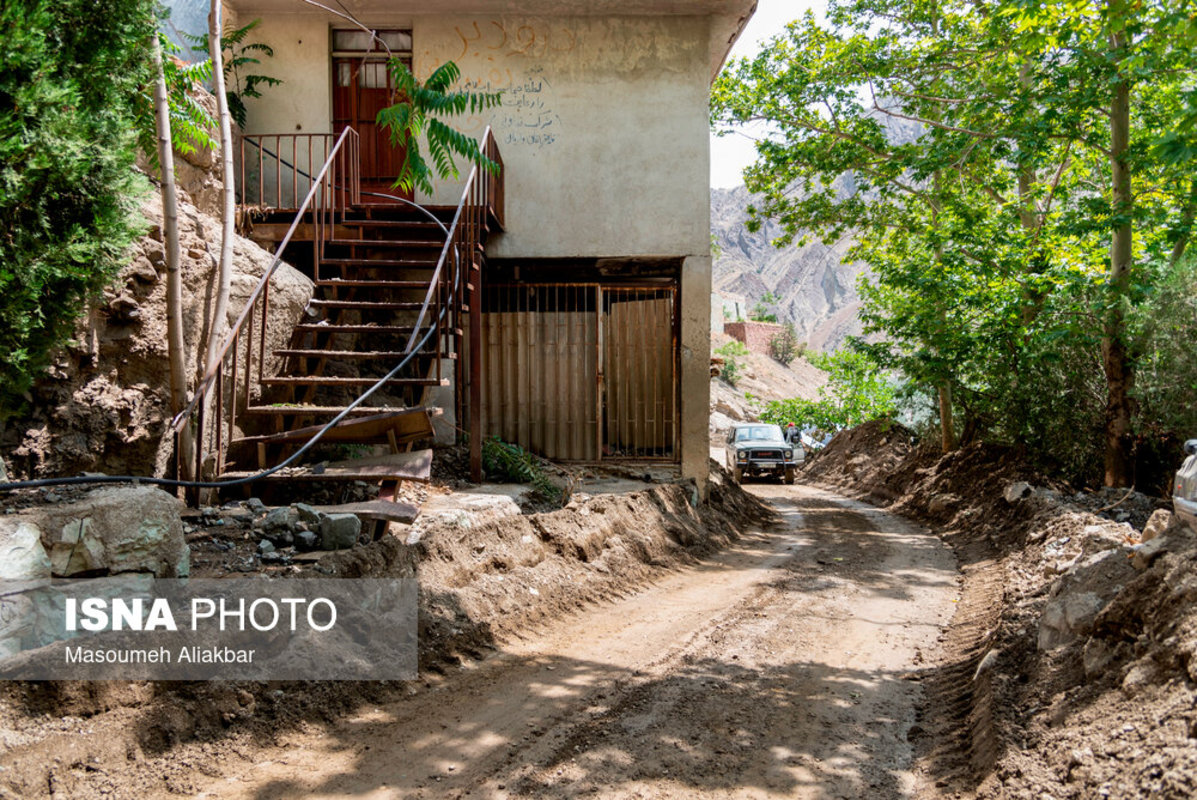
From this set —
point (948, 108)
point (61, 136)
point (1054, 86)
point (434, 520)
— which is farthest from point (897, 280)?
point (61, 136)

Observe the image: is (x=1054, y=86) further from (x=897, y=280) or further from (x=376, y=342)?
(x=376, y=342)

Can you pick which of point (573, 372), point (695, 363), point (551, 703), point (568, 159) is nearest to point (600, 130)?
point (568, 159)

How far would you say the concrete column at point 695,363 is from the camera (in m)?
11.2

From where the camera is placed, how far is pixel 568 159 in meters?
11.4

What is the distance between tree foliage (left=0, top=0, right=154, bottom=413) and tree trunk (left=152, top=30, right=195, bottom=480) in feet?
3.28

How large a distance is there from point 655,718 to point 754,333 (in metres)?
53.0

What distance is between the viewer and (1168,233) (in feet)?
28.9

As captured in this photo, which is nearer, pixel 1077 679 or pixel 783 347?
pixel 1077 679

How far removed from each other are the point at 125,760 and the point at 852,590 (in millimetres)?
6330

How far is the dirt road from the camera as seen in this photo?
12.0 ft

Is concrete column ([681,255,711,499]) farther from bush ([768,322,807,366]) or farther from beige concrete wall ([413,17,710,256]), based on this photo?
bush ([768,322,807,366])

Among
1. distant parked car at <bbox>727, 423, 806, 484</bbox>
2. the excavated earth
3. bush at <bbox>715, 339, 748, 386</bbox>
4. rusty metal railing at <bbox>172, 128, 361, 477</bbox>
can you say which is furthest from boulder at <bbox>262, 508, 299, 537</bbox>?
bush at <bbox>715, 339, 748, 386</bbox>

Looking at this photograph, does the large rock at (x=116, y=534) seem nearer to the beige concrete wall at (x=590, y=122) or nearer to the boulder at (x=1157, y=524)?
the boulder at (x=1157, y=524)

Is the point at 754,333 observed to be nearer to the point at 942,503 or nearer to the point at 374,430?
the point at 942,503
